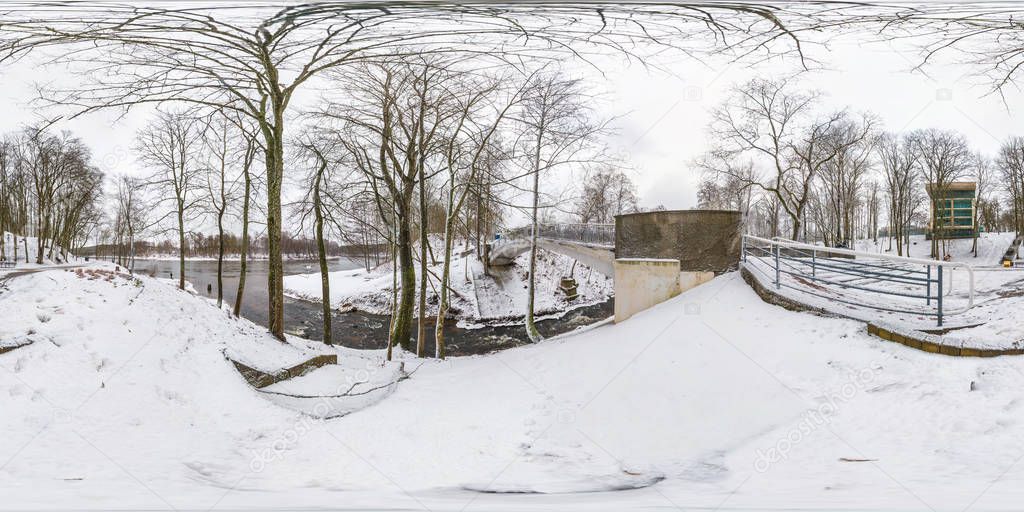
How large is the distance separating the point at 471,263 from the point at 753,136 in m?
22.0

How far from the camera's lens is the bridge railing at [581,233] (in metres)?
19.7

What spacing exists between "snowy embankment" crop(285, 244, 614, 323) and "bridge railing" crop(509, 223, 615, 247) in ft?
14.8

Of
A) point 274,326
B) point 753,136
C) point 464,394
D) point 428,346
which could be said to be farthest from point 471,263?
point 464,394

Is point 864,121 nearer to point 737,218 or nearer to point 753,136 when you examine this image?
point 753,136

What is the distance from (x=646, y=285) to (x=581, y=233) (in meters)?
13.6

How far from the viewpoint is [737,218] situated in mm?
9539

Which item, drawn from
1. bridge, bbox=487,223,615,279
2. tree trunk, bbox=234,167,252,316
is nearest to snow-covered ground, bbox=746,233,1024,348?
bridge, bbox=487,223,615,279

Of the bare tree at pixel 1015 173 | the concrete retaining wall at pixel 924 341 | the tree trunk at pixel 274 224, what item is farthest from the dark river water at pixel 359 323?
the bare tree at pixel 1015 173

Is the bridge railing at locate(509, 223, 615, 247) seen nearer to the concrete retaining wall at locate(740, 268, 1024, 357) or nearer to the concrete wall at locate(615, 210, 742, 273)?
the concrete wall at locate(615, 210, 742, 273)

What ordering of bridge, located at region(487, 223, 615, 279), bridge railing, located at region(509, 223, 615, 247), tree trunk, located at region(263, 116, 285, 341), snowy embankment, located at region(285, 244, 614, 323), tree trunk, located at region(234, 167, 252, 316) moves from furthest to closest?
snowy embankment, located at region(285, 244, 614, 323) < bridge railing, located at region(509, 223, 615, 247) < bridge, located at region(487, 223, 615, 279) < tree trunk, located at region(234, 167, 252, 316) < tree trunk, located at region(263, 116, 285, 341)

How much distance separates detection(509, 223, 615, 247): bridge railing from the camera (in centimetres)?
1967

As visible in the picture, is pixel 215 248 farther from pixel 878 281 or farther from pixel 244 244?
pixel 878 281

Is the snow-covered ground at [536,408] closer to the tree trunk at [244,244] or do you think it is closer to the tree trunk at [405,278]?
the tree trunk at [405,278]

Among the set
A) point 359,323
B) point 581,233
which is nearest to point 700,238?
point 581,233
